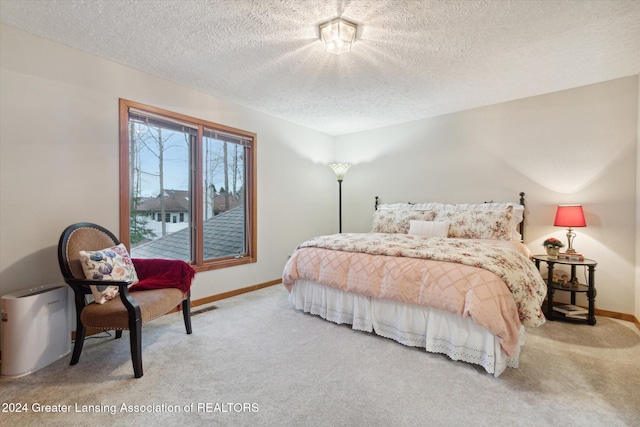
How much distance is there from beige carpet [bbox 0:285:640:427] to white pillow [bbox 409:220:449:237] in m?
1.34

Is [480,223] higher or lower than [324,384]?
higher

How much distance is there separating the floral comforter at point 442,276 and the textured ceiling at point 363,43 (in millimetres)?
1752

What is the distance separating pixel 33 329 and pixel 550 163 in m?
5.16

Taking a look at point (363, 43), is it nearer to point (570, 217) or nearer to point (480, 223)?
point (480, 223)

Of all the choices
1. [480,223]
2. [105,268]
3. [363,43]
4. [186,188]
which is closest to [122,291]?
[105,268]

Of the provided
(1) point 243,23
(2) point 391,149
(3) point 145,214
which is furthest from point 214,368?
(2) point 391,149

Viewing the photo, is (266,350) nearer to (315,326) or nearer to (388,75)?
(315,326)

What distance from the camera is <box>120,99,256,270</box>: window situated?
297 cm

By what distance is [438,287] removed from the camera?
2.13m

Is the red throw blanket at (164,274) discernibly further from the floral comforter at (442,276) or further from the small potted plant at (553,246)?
the small potted plant at (553,246)

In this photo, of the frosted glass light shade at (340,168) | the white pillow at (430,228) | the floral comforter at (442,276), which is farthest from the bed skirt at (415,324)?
the frosted glass light shade at (340,168)

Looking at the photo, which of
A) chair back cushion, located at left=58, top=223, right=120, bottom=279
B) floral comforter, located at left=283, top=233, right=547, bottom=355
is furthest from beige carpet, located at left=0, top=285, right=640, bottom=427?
chair back cushion, located at left=58, top=223, right=120, bottom=279

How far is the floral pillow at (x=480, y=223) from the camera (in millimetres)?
3293

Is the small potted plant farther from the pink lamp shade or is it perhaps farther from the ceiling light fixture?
the ceiling light fixture
